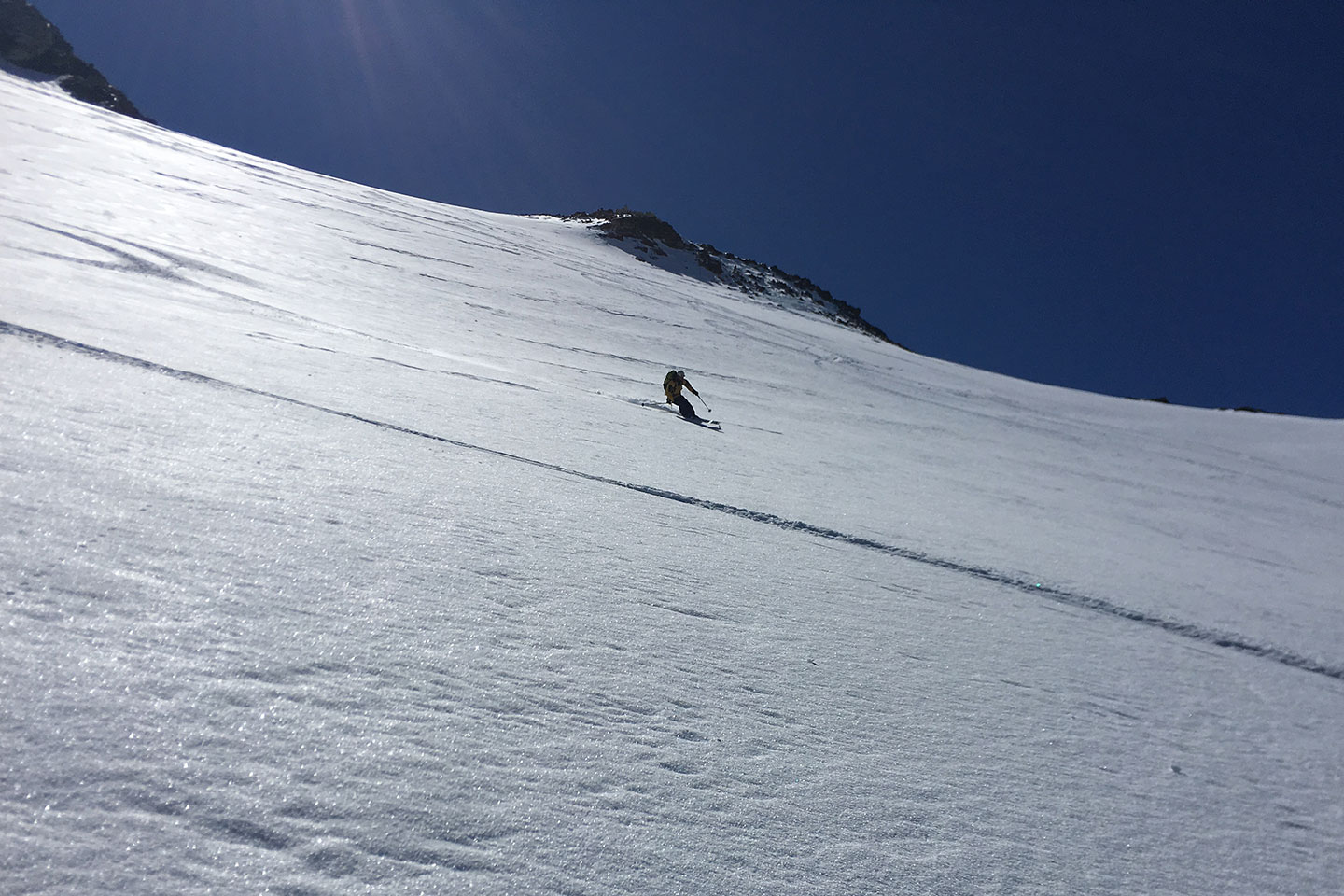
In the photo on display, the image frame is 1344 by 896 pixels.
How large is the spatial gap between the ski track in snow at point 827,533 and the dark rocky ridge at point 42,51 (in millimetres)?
40951

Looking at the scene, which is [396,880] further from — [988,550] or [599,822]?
→ [988,550]

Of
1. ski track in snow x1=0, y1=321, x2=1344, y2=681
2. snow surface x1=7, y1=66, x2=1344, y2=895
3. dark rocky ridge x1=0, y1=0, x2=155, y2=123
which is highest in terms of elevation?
dark rocky ridge x1=0, y1=0, x2=155, y2=123

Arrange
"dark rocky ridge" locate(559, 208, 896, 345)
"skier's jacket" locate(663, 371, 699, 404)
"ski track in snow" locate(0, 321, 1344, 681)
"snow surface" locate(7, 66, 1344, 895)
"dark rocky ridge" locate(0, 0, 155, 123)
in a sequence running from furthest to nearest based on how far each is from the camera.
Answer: "dark rocky ridge" locate(0, 0, 155, 123)
"dark rocky ridge" locate(559, 208, 896, 345)
"skier's jacket" locate(663, 371, 699, 404)
"ski track in snow" locate(0, 321, 1344, 681)
"snow surface" locate(7, 66, 1344, 895)

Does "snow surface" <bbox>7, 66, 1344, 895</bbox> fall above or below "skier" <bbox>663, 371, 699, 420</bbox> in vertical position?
below

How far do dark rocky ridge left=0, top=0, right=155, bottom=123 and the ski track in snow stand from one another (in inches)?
1612

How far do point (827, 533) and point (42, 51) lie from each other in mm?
49313

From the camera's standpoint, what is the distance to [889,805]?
1317mm

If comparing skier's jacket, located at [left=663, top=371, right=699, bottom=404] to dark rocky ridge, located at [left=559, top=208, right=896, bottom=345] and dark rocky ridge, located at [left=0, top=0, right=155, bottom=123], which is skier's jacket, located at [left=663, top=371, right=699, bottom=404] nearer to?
dark rocky ridge, located at [left=559, top=208, right=896, bottom=345]

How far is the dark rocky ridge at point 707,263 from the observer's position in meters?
28.4

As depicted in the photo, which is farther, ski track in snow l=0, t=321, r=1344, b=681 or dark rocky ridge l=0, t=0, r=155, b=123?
dark rocky ridge l=0, t=0, r=155, b=123

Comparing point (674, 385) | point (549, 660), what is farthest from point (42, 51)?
point (549, 660)

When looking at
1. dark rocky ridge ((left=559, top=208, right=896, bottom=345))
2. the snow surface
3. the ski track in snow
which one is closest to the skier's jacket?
the snow surface

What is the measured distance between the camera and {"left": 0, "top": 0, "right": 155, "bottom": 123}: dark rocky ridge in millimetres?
34094

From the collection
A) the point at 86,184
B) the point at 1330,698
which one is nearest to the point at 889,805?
the point at 1330,698
